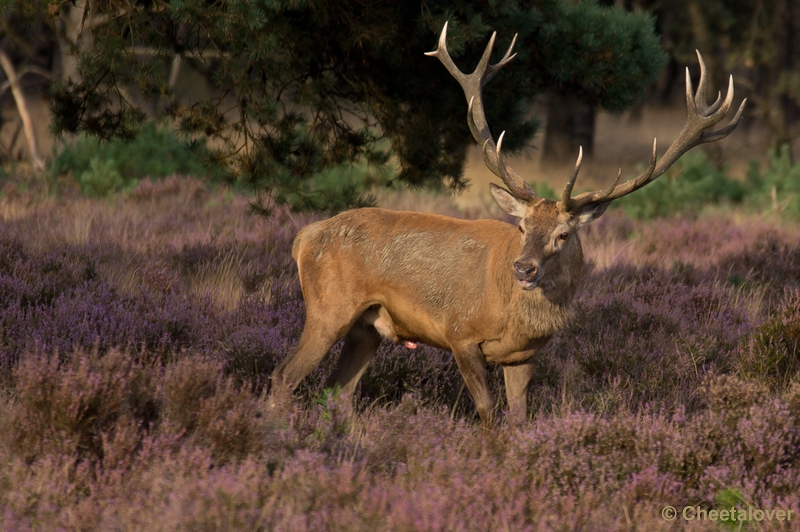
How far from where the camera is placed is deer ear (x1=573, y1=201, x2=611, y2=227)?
15.6 ft

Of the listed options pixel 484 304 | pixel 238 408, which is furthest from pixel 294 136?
pixel 238 408

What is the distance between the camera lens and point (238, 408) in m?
3.76

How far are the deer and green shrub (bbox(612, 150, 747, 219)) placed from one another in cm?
729


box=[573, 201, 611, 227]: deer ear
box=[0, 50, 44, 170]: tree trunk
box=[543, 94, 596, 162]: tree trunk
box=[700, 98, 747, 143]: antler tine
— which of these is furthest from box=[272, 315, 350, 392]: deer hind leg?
box=[543, 94, 596, 162]: tree trunk

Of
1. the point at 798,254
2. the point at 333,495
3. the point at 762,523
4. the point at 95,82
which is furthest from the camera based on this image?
the point at 798,254

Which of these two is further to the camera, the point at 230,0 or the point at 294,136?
the point at 294,136

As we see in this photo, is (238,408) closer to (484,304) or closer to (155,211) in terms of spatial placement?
(484,304)

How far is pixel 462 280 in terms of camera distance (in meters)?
4.89

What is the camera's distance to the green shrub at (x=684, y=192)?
1243cm

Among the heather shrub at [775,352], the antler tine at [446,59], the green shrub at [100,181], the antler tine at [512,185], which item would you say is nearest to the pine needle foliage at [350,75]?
the antler tine at [446,59]

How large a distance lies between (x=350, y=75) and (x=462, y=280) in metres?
2.95

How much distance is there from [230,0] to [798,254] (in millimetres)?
6005

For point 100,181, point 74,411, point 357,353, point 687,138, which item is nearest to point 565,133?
point 100,181

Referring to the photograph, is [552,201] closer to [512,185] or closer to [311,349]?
[512,185]
